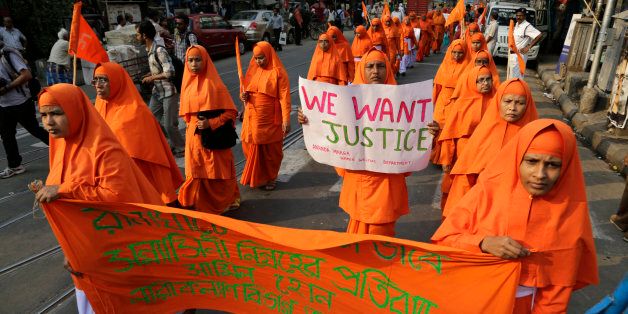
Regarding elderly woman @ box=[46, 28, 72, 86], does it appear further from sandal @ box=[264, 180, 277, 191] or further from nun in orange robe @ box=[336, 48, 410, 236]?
nun in orange robe @ box=[336, 48, 410, 236]

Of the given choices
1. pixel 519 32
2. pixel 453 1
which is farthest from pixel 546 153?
pixel 453 1

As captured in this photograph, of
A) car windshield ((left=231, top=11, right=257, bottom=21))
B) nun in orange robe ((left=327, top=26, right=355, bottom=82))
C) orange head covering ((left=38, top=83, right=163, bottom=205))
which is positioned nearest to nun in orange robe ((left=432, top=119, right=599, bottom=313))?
orange head covering ((left=38, top=83, right=163, bottom=205))

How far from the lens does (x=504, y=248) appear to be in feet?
6.44

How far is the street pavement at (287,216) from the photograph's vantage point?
3.58 m

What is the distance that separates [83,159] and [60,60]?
909cm

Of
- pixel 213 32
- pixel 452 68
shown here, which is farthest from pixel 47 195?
pixel 213 32

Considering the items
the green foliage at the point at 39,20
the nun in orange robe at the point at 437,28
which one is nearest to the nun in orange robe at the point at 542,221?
the green foliage at the point at 39,20

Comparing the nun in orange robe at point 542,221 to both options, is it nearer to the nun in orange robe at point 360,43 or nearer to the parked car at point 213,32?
the nun in orange robe at point 360,43

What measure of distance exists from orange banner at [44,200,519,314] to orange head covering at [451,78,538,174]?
4.27 feet

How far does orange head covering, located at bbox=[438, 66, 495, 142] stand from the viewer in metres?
4.19

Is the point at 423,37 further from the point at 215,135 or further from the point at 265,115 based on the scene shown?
the point at 215,135

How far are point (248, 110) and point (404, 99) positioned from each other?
2842 millimetres

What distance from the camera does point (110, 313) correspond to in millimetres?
2639

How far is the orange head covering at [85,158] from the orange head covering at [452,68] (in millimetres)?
4715
